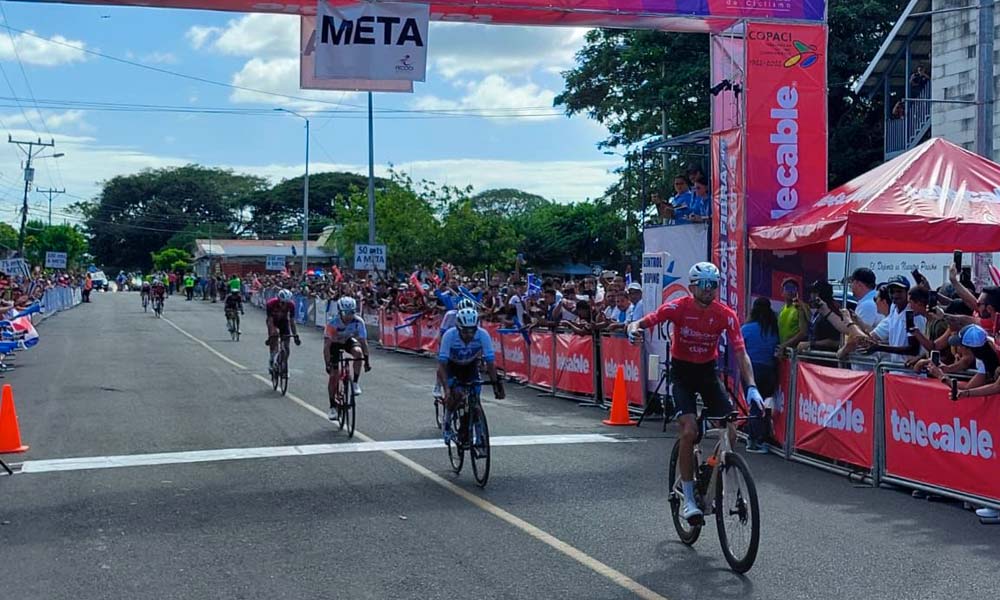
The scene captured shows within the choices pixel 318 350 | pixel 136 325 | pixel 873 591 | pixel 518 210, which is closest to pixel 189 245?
pixel 518 210

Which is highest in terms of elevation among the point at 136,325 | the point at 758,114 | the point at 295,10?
the point at 295,10

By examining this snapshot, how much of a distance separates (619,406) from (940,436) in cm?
584

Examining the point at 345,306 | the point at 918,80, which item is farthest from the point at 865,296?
the point at 918,80

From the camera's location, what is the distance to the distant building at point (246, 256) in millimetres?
94250

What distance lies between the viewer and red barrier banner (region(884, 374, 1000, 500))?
9172 millimetres

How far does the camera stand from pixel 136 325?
42.0 m

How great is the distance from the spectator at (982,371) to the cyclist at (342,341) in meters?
7.58

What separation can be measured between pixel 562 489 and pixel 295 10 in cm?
682

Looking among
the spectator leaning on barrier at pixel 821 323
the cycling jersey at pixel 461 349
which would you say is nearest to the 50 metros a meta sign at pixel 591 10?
the spectator leaning on barrier at pixel 821 323

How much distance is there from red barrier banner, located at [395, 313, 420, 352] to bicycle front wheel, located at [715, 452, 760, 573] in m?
21.8

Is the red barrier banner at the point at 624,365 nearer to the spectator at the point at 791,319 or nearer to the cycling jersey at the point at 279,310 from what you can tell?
the spectator at the point at 791,319

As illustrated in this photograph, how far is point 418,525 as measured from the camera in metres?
8.61

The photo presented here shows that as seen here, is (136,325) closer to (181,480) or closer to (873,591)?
(181,480)

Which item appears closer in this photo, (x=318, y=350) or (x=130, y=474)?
(x=130, y=474)
